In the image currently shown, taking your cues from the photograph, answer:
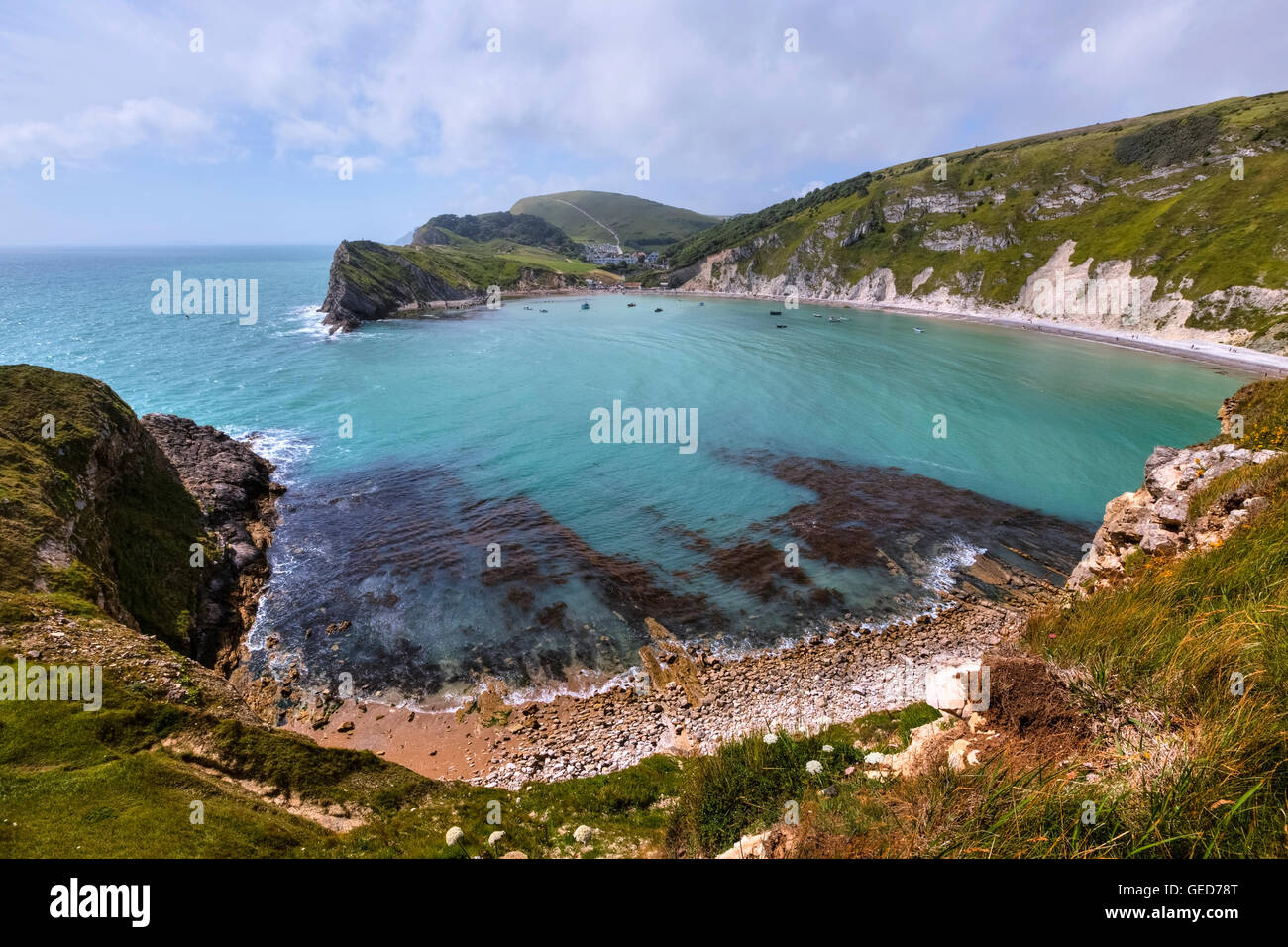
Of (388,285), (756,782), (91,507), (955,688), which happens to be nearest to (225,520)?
(91,507)

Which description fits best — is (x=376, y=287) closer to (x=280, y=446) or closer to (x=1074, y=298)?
(x=280, y=446)

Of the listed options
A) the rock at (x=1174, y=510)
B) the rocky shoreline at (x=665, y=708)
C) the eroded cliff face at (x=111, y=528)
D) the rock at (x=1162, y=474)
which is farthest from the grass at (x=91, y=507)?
the rock at (x=1162, y=474)

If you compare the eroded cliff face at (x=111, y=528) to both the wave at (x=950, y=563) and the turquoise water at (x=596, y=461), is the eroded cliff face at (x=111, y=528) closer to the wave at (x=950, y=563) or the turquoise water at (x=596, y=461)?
the turquoise water at (x=596, y=461)

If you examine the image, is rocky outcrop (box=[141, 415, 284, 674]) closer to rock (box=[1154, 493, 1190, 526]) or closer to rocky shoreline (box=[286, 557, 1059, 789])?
rocky shoreline (box=[286, 557, 1059, 789])

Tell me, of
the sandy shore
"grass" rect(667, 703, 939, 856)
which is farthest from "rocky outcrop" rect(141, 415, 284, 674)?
the sandy shore

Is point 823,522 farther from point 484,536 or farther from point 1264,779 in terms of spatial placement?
point 1264,779
